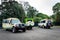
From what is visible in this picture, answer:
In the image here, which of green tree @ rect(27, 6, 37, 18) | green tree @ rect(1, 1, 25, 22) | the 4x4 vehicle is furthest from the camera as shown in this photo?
green tree @ rect(27, 6, 37, 18)

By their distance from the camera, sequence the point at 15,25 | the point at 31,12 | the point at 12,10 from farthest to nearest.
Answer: the point at 31,12 → the point at 12,10 → the point at 15,25

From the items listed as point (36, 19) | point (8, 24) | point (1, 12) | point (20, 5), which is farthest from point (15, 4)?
point (8, 24)

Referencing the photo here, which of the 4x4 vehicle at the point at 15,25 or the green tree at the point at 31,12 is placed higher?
the green tree at the point at 31,12

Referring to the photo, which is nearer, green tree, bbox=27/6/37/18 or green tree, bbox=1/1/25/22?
green tree, bbox=1/1/25/22

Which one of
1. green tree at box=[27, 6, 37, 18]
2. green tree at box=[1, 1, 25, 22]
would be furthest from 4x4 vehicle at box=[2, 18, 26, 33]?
green tree at box=[27, 6, 37, 18]

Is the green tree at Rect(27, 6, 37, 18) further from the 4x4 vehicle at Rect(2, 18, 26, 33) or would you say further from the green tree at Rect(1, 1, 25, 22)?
the 4x4 vehicle at Rect(2, 18, 26, 33)

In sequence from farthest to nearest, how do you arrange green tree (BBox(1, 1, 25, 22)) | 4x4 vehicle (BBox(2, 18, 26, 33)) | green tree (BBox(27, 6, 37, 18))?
1. green tree (BBox(27, 6, 37, 18))
2. green tree (BBox(1, 1, 25, 22))
3. 4x4 vehicle (BBox(2, 18, 26, 33))

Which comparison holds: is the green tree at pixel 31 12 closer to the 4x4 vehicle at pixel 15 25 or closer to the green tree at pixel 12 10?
the green tree at pixel 12 10

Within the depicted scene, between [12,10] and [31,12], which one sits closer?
[12,10]

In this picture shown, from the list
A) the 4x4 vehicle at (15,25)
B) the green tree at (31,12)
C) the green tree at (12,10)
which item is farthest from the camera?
the green tree at (31,12)

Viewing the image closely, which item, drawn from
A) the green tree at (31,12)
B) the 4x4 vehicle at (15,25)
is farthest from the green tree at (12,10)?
the 4x4 vehicle at (15,25)

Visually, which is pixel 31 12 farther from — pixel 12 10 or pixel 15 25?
pixel 15 25

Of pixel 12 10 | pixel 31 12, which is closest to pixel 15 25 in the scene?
pixel 12 10

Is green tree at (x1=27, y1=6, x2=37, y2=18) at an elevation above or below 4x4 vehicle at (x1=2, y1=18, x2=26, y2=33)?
above
